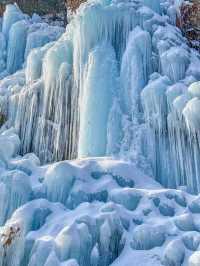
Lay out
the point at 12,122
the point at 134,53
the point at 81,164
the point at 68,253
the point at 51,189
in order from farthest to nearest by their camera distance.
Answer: the point at 12,122 < the point at 134,53 < the point at 81,164 < the point at 51,189 < the point at 68,253

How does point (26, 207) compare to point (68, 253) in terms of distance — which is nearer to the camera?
point (68, 253)

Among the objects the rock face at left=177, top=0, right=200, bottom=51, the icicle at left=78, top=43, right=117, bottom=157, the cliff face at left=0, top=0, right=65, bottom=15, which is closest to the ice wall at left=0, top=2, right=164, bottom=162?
the icicle at left=78, top=43, right=117, bottom=157

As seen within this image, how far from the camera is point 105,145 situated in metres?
11.0

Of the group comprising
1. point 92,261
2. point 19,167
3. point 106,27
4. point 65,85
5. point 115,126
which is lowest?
point 92,261

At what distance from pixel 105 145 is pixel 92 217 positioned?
3.32 metres

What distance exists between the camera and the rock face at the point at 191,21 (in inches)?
576

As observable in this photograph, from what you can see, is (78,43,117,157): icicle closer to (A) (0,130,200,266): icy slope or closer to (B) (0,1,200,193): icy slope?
(B) (0,1,200,193): icy slope

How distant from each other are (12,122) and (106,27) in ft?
11.9

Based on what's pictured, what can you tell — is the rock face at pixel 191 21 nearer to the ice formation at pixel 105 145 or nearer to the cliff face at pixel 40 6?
the ice formation at pixel 105 145

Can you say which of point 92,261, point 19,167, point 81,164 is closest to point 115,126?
point 81,164

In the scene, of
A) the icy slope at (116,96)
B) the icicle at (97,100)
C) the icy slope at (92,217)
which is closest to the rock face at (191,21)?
the icy slope at (116,96)

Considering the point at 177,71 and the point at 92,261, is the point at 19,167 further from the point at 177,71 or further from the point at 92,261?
the point at 177,71

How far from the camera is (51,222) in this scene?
8242 mm

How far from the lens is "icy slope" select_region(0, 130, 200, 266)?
7.26 meters
